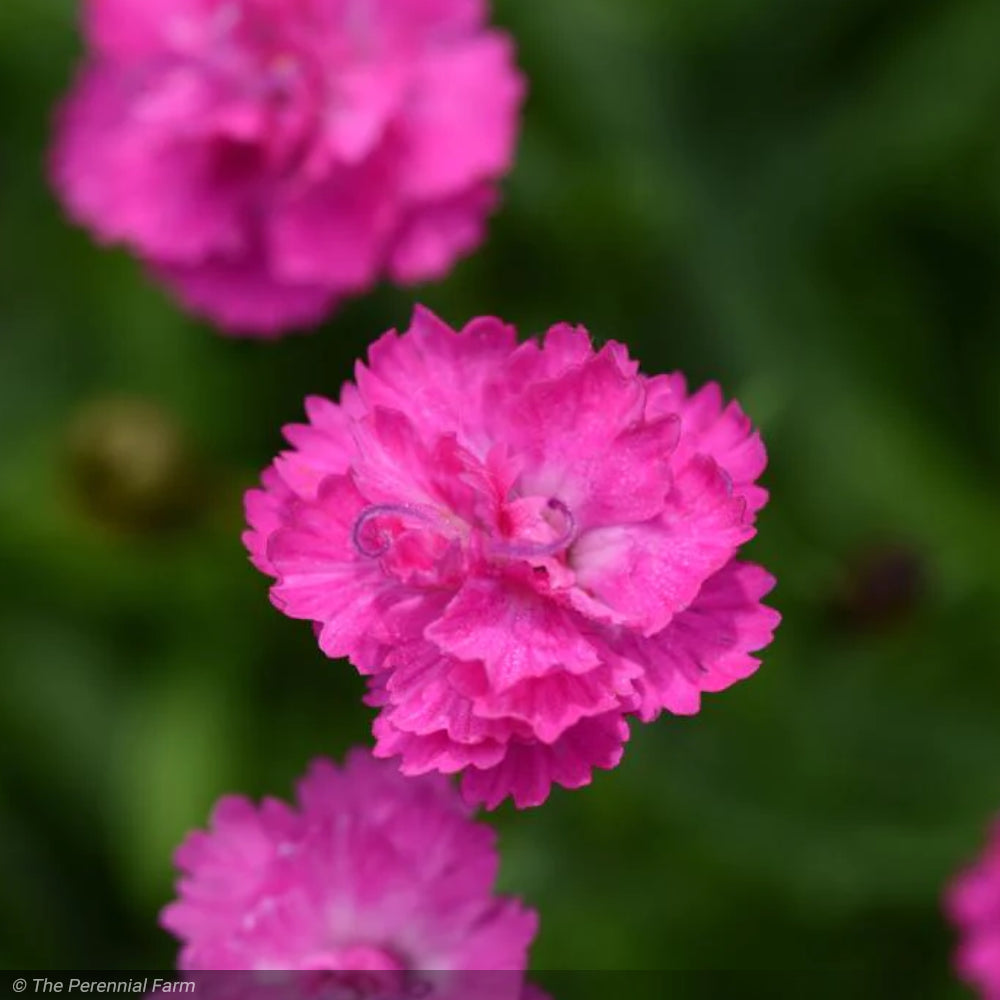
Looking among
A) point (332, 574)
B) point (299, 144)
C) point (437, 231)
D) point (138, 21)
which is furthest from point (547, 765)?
point (138, 21)

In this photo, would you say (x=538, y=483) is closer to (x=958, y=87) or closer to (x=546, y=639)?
(x=546, y=639)


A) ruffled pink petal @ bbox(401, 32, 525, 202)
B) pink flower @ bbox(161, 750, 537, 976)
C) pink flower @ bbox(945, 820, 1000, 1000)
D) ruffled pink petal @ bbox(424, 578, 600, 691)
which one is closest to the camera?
ruffled pink petal @ bbox(424, 578, 600, 691)

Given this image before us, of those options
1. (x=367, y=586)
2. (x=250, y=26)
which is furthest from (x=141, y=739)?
(x=367, y=586)

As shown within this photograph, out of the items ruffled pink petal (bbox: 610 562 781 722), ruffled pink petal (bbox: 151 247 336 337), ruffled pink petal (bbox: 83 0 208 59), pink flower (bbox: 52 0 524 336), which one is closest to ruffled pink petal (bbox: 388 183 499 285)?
pink flower (bbox: 52 0 524 336)

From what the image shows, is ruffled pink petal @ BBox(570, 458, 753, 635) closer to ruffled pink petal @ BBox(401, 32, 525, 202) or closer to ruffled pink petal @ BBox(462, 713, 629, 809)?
ruffled pink petal @ BBox(462, 713, 629, 809)

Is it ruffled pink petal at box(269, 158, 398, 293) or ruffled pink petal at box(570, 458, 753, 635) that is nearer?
ruffled pink petal at box(570, 458, 753, 635)

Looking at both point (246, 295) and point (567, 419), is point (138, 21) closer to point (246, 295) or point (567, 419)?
point (246, 295)
